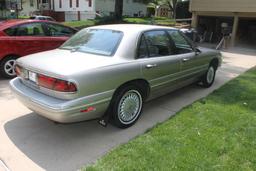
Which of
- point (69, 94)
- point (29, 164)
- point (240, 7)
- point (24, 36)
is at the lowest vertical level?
point (29, 164)

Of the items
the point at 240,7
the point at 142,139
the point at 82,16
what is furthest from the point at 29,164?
the point at 82,16

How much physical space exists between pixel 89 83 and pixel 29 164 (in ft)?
3.92

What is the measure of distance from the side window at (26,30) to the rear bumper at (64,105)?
3212mm

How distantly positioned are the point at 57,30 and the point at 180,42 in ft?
12.4

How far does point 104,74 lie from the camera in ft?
11.2

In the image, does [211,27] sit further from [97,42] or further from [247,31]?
[97,42]

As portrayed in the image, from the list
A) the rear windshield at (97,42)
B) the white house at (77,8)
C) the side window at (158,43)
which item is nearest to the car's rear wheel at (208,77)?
the side window at (158,43)

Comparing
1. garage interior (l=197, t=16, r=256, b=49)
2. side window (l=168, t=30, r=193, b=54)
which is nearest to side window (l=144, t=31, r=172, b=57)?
side window (l=168, t=30, r=193, b=54)

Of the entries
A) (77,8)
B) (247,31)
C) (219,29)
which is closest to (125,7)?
(77,8)

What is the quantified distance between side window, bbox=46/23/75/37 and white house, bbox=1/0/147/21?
59.9 feet

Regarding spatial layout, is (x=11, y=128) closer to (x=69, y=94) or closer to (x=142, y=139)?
(x=69, y=94)

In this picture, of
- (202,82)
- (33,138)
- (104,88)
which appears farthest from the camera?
(202,82)

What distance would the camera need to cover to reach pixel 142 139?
3629 mm

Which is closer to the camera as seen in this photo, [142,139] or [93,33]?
[142,139]
